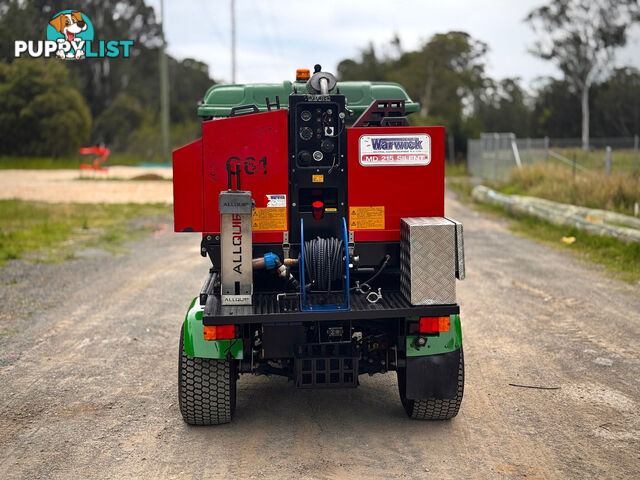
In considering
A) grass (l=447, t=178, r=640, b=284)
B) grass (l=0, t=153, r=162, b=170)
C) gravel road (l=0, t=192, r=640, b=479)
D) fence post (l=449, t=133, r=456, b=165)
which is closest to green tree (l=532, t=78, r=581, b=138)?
fence post (l=449, t=133, r=456, b=165)

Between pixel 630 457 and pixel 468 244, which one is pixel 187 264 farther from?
pixel 630 457

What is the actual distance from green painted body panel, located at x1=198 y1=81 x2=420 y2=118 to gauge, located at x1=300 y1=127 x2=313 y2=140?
5.45 feet

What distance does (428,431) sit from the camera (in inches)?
224

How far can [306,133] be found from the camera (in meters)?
5.79

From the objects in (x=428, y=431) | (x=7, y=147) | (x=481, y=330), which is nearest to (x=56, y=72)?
(x=7, y=147)

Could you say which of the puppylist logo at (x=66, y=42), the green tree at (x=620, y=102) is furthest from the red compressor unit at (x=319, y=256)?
the green tree at (x=620, y=102)

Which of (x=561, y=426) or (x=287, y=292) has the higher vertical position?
(x=287, y=292)

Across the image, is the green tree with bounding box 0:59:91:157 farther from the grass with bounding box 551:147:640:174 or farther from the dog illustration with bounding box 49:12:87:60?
the grass with bounding box 551:147:640:174

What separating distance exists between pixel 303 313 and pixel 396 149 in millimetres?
1344

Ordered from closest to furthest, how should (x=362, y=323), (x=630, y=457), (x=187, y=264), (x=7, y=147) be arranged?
1. (x=630, y=457)
2. (x=362, y=323)
3. (x=187, y=264)
4. (x=7, y=147)

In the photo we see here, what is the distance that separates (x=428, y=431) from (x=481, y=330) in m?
3.22

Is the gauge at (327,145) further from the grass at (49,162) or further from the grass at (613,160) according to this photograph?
the grass at (49,162)

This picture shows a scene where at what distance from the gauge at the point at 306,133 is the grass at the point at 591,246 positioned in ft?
23.5

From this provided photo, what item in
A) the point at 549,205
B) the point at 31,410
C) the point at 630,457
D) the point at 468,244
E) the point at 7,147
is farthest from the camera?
the point at 7,147
